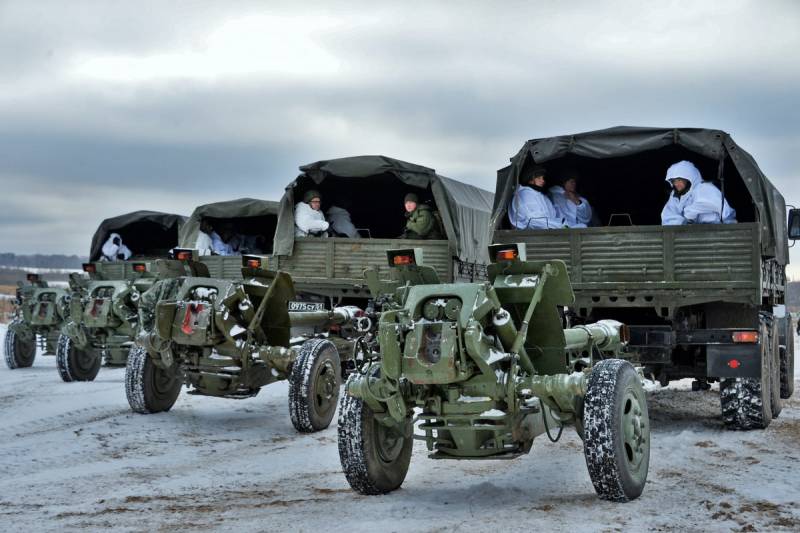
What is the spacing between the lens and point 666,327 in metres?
9.35

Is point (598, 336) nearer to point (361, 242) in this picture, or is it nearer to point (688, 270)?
point (688, 270)

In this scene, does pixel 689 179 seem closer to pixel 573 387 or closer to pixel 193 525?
pixel 573 387

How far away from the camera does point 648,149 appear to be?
9742 millimetres

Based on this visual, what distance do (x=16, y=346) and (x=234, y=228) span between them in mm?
4806

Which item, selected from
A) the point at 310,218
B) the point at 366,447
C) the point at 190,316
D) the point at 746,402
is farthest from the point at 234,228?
the point at 366,447

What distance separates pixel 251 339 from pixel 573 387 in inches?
188

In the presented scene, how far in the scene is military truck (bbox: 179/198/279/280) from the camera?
16.1 m

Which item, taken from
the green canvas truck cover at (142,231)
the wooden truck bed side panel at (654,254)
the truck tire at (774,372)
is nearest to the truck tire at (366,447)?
the wooden truck bed side panel at (654,254)

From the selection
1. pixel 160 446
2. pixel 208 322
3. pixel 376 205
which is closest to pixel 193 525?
pixel 160 446

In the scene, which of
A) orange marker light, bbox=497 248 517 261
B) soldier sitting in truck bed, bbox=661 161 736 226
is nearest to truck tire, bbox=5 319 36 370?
soldier sitting in truck bed, bbox=661 161 736 226

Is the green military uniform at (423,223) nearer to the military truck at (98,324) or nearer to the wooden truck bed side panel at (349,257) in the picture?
the wooden truck bed side panel at (349,257)

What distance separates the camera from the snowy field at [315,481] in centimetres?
546

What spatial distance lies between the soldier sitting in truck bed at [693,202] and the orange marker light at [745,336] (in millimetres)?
1172

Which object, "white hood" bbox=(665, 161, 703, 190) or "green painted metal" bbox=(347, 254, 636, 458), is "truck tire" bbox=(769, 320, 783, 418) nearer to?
"white hood" bbox=(665, 161, 703, 190)
